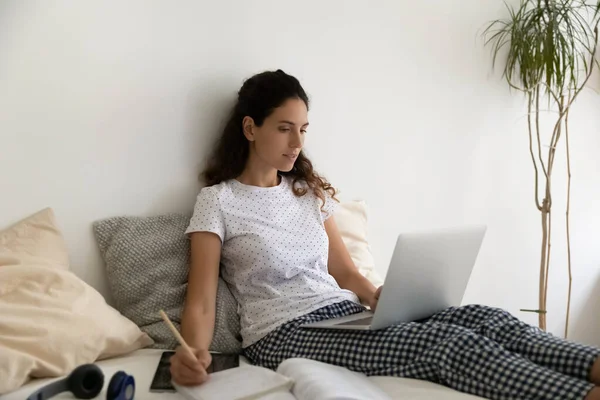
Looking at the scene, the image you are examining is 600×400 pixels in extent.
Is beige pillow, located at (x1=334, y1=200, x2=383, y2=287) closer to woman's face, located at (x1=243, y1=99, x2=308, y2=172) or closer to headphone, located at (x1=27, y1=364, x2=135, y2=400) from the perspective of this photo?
woman's face, located at (x1=243, y1=99, x2=308, y2=172)

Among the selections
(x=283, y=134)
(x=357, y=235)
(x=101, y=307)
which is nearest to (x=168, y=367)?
(x=101, y=307)

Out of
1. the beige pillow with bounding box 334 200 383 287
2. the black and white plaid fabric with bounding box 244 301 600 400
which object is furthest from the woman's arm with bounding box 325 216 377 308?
the black and white plaid fabric with bounding box 244 301 600 400

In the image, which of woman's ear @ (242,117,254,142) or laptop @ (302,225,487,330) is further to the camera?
woman's ear @ (242,117,254,142)

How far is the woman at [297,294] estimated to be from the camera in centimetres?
117

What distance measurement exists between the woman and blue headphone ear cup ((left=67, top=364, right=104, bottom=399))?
0.49 ft

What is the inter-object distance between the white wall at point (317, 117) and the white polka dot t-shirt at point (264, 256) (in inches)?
6.8

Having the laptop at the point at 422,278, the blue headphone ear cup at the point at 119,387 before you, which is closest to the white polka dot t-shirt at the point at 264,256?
the laptop at the point at 422,278

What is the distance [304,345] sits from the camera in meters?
1.40

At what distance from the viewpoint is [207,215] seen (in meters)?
1.56

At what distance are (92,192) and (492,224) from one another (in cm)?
164

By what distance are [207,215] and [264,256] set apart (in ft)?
0.58

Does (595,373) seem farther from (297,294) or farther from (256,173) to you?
(256,173)

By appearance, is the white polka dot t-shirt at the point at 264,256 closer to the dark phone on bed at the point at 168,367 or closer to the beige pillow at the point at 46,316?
the dark phone on bed at the point at 168,367

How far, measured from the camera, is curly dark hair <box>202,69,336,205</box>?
1.65 meters
